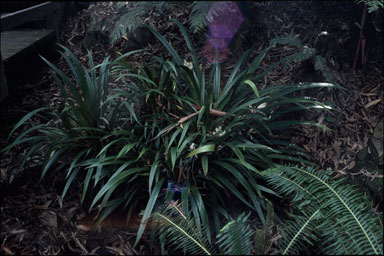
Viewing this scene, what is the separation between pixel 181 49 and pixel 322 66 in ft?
4.09

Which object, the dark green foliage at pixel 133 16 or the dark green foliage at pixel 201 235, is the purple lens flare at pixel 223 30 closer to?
the dark green foliage at pixel 133 16

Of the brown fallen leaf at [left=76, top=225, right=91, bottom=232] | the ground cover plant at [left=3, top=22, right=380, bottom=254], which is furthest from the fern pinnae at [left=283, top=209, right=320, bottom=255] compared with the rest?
the brown fallen leaf at [left=76, top=225, right=91, bottom=232]

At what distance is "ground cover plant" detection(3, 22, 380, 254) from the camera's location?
2.12 meters

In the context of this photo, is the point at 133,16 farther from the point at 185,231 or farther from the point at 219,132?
the point at 185,231

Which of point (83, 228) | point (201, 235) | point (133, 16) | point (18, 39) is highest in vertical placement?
point (133, 16)

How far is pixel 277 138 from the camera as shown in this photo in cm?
257

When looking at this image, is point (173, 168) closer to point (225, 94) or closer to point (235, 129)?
point (235, 129)

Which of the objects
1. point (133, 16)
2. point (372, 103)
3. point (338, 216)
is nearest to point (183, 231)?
point (338, 216)

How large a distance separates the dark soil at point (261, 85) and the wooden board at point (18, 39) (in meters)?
0.25

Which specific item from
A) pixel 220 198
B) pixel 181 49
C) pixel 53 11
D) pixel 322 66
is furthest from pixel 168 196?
pixel 53 11

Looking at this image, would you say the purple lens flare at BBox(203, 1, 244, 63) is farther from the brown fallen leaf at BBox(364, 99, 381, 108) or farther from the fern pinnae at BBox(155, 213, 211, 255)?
the fern pinnae at BBox(155, 213, 211, 255)

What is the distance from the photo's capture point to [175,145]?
7.63 ft

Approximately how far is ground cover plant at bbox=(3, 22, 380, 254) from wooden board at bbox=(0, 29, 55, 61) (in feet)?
3.97

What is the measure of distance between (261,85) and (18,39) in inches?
95.4
